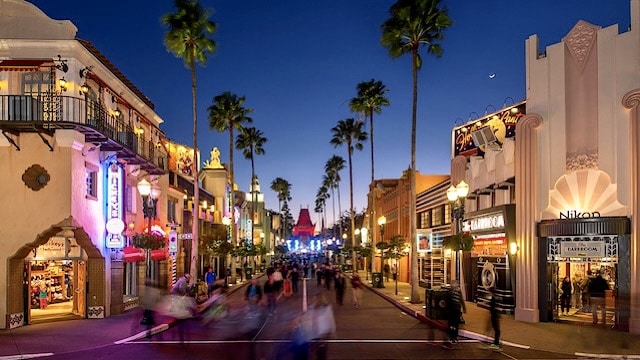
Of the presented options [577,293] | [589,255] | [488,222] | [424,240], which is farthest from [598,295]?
[424,240]

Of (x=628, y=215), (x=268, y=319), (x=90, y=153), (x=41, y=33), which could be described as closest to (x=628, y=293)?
(x=628, y=215)

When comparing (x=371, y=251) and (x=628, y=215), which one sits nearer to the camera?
(x=628, y=215)

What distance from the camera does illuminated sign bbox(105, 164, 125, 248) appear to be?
25453 mm

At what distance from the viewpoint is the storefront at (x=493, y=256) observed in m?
Result: 25.0

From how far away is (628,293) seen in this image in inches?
803

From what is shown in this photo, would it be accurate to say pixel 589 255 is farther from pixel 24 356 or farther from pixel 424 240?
pixel 424 240

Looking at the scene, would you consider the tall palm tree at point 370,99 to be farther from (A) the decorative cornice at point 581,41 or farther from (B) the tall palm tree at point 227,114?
(A) the decorative cornice at point 581,41

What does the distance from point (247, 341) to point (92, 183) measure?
10.7 m

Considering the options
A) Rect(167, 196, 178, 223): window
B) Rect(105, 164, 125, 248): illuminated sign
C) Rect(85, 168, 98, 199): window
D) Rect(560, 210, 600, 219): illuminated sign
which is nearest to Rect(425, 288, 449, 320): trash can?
Rect(560, 210, 600, 219): illuminated sign

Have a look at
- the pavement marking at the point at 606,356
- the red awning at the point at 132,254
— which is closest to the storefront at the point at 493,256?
the pavement marking at the point at 606,356

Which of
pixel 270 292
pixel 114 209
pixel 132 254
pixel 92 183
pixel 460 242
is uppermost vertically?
pixel 92 183

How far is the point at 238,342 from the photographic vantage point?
1861 cm

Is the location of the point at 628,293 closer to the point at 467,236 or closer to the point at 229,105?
the point at 467,236

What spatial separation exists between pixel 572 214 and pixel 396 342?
8.20 meters
